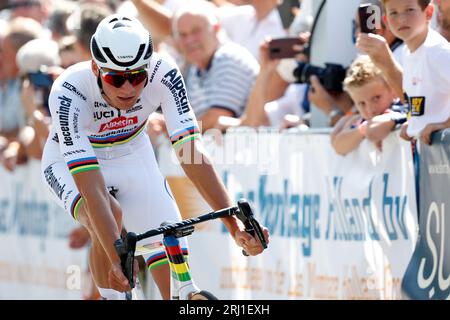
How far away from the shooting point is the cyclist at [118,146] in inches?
248

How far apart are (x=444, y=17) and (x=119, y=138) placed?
241 cm

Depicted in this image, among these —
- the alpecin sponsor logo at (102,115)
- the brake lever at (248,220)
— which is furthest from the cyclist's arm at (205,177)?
the alpecin sponsor logo at (102,115)

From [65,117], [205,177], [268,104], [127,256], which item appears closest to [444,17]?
[268,104]

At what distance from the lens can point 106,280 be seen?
23.7ft

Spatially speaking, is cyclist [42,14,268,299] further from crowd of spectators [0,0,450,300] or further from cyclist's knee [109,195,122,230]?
crowd of spectators [0,0,450,300]

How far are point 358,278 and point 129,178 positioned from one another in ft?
6.15

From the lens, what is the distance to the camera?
882 centimetres

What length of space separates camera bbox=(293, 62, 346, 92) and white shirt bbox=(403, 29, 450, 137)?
1.49 m

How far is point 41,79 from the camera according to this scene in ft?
37.1

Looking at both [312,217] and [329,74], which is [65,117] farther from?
[329,74]

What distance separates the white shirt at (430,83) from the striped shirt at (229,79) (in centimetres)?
259

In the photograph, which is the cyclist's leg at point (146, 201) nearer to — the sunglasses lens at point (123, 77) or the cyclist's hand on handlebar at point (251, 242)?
the sunglasses lens at point (123, 77)

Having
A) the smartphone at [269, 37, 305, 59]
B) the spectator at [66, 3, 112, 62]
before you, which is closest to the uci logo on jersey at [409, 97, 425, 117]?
the smartphone at [269, 37, 305, 59]

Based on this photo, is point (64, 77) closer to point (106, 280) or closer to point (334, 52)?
point (106, 280)
